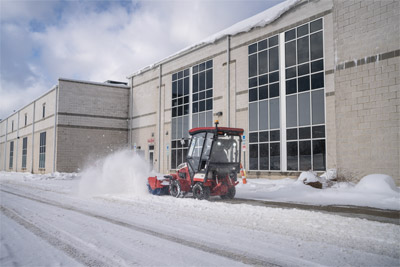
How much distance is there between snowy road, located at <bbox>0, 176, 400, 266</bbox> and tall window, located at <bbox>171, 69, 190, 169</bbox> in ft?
68.7

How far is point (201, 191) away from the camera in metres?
11.6

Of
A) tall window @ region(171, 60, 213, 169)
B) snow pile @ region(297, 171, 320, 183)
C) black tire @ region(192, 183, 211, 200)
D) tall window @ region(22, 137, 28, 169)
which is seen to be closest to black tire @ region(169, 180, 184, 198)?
black tire @ region(192, 183, 211, 200)

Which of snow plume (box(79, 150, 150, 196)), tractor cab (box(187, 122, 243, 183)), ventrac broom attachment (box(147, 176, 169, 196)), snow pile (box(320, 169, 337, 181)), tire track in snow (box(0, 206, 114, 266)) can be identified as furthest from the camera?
snow pile (box(320, 169, 337, 181))

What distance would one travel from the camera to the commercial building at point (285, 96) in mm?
16109

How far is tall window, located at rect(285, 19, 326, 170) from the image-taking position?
63.2 feet

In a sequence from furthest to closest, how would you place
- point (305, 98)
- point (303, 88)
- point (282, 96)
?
point (282, 96) < point (303, 88) < point (305, 98)

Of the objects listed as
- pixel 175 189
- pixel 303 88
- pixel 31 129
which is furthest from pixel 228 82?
pixel 31 129

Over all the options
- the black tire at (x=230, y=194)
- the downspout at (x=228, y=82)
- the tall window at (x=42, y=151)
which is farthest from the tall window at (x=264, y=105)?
the tall window at (x=42, y=151)

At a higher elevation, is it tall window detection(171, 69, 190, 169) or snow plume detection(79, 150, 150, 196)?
tall window detection(171, 69, 190, 169)

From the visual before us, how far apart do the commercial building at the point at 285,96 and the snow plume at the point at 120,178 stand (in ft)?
17.5

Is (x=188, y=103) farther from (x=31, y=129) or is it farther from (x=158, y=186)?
(x=31, y=129)

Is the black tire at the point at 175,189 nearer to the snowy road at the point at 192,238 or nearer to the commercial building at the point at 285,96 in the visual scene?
the snowy road at the point at 192,238

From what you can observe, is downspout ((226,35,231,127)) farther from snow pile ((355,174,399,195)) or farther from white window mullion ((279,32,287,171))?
snow pile ((355,174,399,195))

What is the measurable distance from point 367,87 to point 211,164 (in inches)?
399
